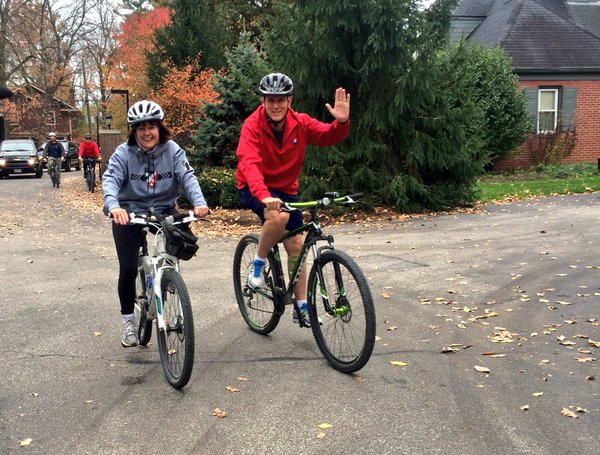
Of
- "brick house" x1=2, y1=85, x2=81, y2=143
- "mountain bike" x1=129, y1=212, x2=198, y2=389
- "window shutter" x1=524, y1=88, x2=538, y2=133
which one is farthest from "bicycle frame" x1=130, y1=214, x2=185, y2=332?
"brick house" x1=2, y1=85, x2=81, y2=143

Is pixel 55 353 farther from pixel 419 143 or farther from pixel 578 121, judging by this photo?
pixel 578 121

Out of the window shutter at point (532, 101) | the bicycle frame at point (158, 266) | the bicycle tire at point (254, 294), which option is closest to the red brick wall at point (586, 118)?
the window shutter at point (532, 101)

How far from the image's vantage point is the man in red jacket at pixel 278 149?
4.80 meters

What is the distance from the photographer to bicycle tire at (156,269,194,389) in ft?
13.2

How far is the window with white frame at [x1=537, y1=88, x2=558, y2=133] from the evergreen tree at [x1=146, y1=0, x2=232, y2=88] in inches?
471

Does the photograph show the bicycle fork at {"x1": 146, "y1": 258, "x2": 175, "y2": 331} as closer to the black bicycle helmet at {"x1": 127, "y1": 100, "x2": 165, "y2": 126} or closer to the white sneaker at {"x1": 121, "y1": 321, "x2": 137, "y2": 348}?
the white sneaker at {"x1": 121, "y1": 321, "x2": 137, "y2": 348}

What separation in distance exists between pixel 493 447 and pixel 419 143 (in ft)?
33.8

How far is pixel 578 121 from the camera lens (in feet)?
76.4

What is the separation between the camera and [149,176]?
4.75 m

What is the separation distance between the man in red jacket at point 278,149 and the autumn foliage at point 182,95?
17.6 meters

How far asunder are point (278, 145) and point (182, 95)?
1841 cm

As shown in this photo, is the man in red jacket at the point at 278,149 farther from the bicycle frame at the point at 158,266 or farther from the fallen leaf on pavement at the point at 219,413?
the fallen leaf on pavement at the point at 219,413

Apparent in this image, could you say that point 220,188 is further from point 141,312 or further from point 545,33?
point 545,33

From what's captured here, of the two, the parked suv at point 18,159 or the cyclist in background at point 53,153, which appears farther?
the parked suv at point 18,159
